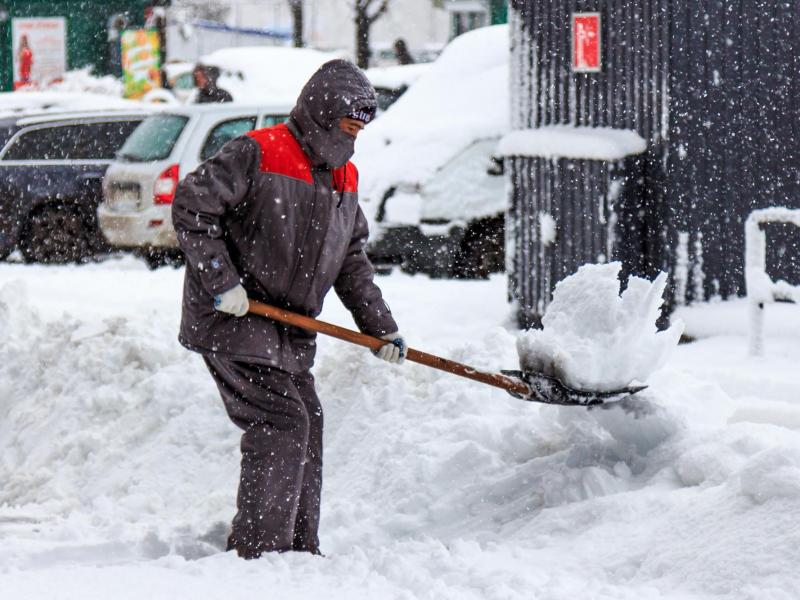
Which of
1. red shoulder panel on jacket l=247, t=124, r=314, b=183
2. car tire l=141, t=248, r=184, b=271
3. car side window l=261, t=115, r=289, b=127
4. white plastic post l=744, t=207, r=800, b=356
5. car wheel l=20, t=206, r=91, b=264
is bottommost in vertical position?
car tire l=141, t=248, r=184, b=271

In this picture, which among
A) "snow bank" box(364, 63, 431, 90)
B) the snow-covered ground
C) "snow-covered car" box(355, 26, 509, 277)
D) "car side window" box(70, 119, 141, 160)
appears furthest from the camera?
"car side window" box(70, 119, 141, 160)

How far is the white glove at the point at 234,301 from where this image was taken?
15.2ft

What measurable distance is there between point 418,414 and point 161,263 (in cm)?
809

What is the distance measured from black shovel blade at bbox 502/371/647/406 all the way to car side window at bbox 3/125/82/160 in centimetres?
990

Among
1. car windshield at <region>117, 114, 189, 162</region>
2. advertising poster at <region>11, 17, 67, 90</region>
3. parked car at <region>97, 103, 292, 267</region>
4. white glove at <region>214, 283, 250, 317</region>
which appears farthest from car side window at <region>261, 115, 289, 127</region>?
advertising poster at <region>11, 17, 67, 90</region>

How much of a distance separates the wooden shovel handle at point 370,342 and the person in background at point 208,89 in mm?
13959

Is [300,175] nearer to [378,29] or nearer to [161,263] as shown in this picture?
[161,263]

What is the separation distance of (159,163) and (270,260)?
28.6 feet

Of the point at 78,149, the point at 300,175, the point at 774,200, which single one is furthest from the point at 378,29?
the point at 300,175

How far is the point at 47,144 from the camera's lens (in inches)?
577

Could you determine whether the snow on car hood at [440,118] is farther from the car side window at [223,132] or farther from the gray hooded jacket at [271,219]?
the gray hooded jacket at [271,219]

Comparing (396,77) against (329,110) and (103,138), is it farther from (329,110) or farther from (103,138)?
(329,110)

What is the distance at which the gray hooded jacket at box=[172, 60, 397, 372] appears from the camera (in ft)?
15.3

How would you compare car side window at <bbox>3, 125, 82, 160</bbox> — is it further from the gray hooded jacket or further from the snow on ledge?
the gray hooded jacket
